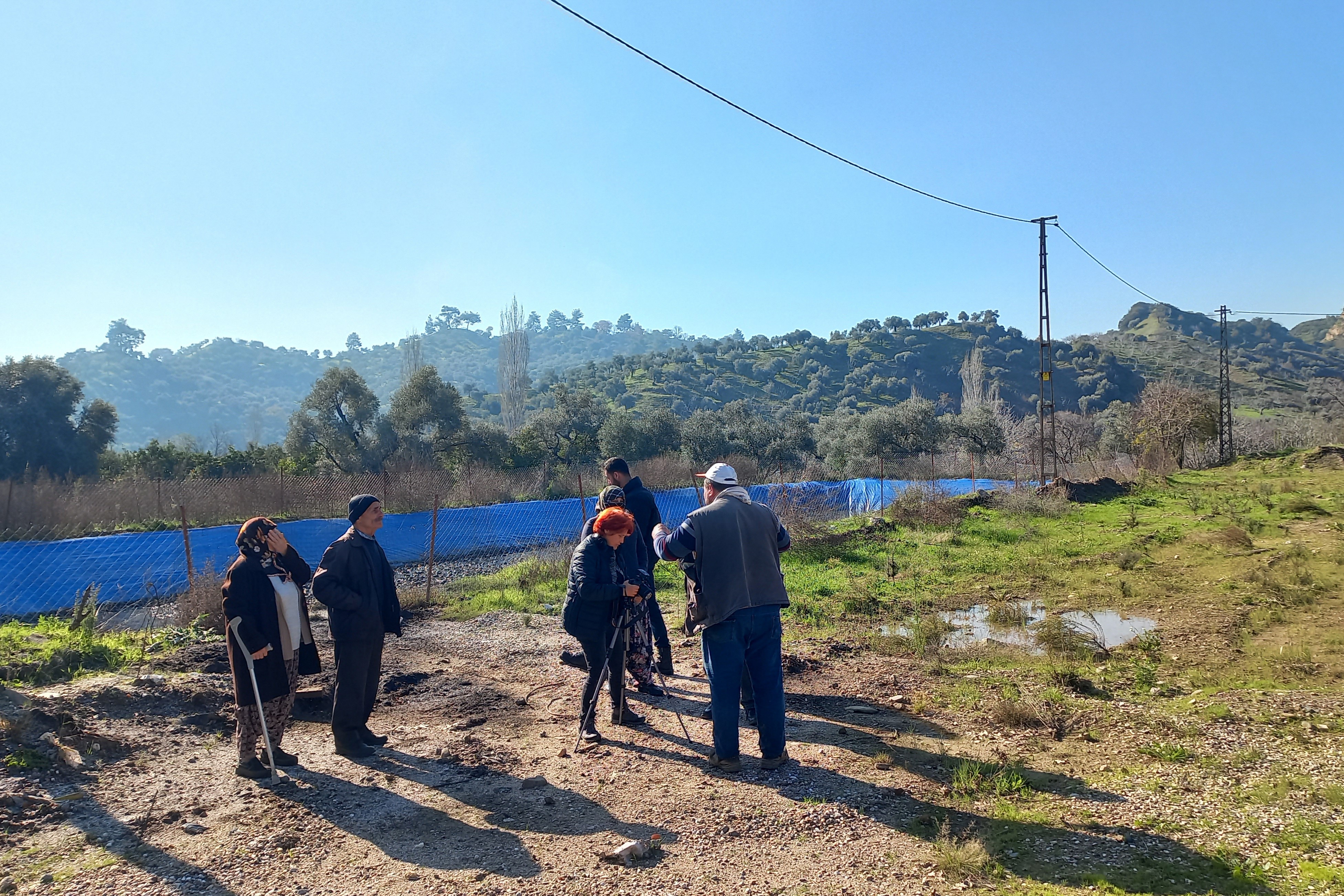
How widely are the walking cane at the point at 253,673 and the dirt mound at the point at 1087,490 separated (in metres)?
20.2

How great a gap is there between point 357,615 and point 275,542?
2.47ft

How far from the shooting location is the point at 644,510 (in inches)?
269

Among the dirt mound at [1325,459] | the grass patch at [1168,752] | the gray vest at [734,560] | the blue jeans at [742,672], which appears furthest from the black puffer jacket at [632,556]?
the dirt mound at [1325,459]

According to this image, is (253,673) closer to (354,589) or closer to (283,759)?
(283,759)

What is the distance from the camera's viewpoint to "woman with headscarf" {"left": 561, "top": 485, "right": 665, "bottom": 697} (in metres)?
5.86

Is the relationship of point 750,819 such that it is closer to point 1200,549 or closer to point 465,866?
point 465,866

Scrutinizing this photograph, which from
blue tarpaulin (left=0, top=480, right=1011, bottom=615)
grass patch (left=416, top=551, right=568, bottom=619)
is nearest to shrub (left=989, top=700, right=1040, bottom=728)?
grass patch (left=416, top=551, right=568, bottom=619)

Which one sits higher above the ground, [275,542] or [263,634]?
[275,542]

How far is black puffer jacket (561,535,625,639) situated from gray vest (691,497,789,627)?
78cm

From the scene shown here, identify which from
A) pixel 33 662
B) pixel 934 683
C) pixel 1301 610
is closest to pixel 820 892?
pixel 934 683

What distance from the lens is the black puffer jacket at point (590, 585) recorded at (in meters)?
5.48

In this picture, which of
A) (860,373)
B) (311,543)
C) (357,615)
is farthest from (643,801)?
(860,373)

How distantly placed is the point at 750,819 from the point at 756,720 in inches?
39.7

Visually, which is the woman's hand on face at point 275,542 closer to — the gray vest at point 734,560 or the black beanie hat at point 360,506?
the black beanie hat at point 360,506
